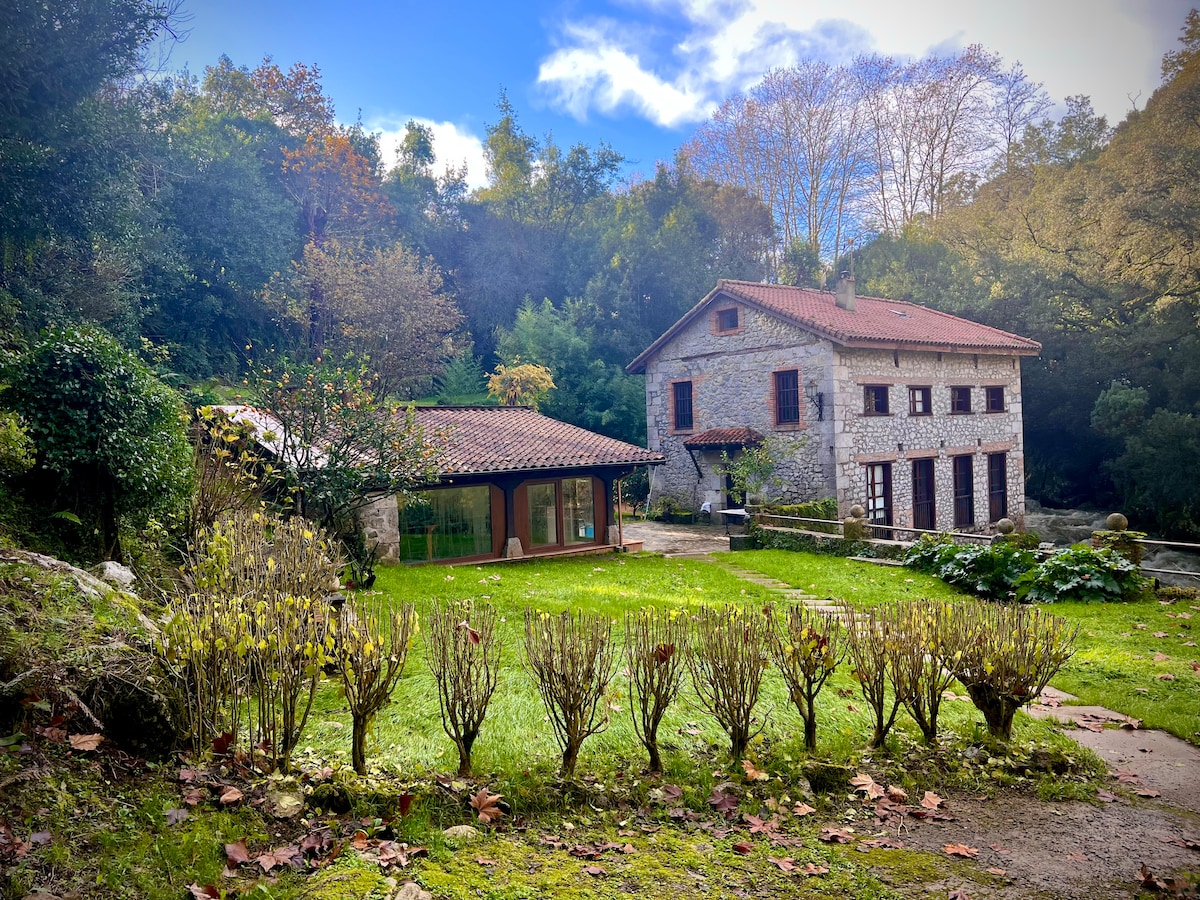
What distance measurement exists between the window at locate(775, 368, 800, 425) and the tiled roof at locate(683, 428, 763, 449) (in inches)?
31.3

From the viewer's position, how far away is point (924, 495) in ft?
66.7

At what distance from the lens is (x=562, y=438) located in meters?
16.9

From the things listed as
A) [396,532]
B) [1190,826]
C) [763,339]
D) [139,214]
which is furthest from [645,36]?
[1190,826]

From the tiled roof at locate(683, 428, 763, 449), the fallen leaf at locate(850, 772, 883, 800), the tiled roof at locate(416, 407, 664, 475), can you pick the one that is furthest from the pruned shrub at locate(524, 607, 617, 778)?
the tiled roof at locate(683, 428, 763, 449)

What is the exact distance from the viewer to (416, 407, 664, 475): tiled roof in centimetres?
1438

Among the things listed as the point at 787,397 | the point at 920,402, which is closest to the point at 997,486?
the point at 920,402

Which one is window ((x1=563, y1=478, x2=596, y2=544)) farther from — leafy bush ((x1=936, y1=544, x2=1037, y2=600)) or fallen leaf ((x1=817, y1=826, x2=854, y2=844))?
fallen leaf ((x1=817, y1=826, x2=854, y2=844))

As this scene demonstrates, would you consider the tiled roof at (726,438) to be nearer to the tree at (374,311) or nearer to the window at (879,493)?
the window at (879,493)

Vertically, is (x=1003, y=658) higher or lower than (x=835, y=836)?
higher

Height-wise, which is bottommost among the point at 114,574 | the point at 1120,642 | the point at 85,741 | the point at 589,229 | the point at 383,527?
the point at 1120,642

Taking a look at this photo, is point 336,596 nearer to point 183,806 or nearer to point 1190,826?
point 183,806

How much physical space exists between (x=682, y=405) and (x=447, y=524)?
10.5 metres

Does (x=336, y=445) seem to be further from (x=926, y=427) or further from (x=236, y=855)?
(x=926, y=427)

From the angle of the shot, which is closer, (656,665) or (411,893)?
(411,893)
